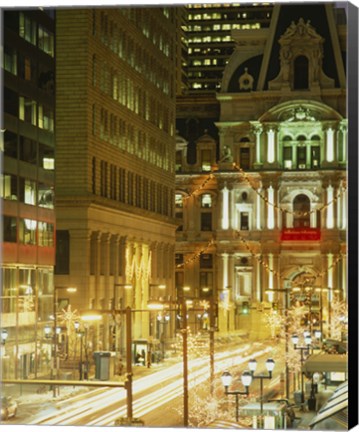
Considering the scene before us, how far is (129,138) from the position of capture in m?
61.0

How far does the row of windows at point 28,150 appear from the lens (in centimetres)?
4616

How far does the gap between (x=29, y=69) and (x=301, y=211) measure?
123 ft

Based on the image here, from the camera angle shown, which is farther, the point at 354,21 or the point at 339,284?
the point at 339,284

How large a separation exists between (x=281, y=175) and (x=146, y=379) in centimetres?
3623

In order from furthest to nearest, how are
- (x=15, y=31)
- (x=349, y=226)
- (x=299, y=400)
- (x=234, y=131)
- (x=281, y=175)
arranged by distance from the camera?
(x=234, y=131)
(x=281, y=175)
(x=15, y=31)
(x=299, y=400)
(x=349, y=226)

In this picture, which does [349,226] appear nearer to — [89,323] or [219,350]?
[89,323]

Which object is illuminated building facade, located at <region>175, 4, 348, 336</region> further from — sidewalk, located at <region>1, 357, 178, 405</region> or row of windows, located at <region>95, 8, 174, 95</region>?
sidewalk, located at <region>1, 357, 178, 405</region>

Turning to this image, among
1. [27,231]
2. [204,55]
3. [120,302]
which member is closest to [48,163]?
[27,231]

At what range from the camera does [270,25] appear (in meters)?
78.1

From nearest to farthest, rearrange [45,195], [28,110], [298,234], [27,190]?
[27,190]
[28,110]
[45,195]
[298,234]

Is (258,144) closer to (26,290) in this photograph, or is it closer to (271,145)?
(271,145)

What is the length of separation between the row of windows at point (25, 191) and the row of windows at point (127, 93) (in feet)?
29.8

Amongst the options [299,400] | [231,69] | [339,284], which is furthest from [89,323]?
[231,69]

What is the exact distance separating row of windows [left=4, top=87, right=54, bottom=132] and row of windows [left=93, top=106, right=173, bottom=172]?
6.37m
